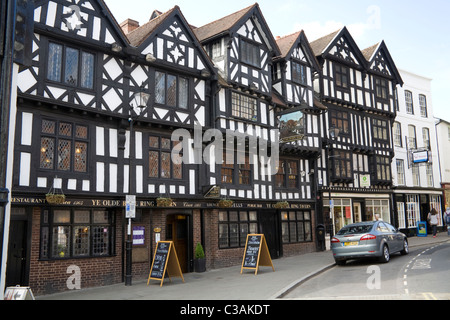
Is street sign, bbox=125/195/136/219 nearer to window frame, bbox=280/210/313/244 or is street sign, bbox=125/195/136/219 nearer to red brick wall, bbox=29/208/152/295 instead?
red brick wall, bbox=29/208/152/295

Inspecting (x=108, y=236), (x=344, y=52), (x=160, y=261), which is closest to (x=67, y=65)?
(x=108, y=236)

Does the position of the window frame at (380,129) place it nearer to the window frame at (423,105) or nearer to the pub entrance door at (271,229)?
the window frame at (423,105)

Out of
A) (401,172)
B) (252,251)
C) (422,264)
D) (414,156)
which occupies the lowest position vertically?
(422,264)

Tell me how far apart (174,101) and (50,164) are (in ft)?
18.7

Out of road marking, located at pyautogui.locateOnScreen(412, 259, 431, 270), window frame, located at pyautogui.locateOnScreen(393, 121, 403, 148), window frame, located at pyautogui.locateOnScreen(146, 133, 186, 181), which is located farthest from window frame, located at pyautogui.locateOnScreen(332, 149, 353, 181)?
window frame, located at pyautogui.locateOnScreen(146, 133, 186, 181)

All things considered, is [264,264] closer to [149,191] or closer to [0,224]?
[149,191]

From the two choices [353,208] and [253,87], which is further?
[353,208]

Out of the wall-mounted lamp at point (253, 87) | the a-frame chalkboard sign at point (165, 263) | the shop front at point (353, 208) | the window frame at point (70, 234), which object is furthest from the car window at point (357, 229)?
the window frame at point (70, 234)

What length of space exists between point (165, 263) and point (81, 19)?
29.2 feet

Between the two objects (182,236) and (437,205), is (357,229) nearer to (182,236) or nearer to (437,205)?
(182,236)

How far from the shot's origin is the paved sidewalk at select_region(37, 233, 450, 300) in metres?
11.0

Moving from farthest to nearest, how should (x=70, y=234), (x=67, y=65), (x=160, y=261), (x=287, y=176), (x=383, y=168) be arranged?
1. (x=383, y=168)
2. (x=287, y=176)
3. (x=67, y=65)
4. (x=70, y=234)
5. (x=160, y=261)

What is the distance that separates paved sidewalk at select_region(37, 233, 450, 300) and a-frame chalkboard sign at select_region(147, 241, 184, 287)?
350mm

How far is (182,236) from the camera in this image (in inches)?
678
